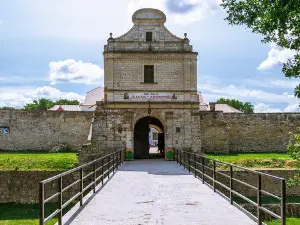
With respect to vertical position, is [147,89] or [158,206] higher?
[147,89]

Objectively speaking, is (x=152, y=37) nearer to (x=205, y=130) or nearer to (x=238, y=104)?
(x=205, y=130)

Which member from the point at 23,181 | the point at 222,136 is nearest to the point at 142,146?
the point at 222,136

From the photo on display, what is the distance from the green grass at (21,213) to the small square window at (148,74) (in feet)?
31.3

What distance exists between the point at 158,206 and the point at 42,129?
75.6 ft

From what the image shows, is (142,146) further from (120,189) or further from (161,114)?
(120,189)

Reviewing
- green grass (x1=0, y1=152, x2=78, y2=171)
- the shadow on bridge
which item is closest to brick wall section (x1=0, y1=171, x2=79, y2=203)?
green grass (x1=0, y1=152, x2=78, y2=171)

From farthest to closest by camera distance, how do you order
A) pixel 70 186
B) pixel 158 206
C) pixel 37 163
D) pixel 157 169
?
1. pixel 37 163
2. pixel 157 169
3. pixel 158 206
4. pixel 70 186

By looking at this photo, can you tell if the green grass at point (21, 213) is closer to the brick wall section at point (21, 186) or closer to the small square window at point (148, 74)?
the brick wall section at point (21, 186)

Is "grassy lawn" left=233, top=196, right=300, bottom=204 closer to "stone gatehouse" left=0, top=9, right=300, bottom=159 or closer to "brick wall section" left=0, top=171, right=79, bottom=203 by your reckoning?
"stone gatehouse" left=0, top=9, right=300, bottom=159

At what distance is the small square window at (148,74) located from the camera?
2505 centimetres

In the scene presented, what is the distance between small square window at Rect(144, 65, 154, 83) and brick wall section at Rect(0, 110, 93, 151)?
25.8 feet

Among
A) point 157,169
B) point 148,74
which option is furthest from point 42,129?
point 157,169

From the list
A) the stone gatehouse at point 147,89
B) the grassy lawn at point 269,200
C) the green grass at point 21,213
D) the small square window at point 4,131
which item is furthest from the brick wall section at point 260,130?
the small square window at point 4,131

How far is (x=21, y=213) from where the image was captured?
60.2ft
